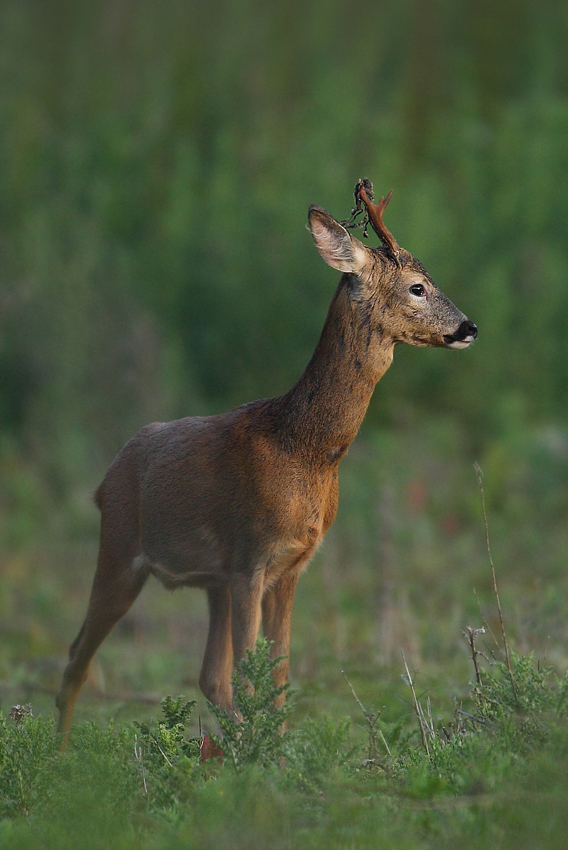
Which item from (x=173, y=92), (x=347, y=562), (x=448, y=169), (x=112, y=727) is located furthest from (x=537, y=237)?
(x=112, y=727)

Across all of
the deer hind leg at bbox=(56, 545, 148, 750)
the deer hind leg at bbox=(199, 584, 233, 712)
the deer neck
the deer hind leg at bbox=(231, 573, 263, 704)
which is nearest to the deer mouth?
the deer neck

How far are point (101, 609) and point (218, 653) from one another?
2.15 ft

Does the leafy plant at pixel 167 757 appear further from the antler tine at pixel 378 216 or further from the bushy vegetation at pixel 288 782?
the antler tine at pixel 378 216

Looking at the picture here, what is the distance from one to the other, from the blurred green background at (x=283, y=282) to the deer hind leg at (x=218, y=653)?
111 centimetres

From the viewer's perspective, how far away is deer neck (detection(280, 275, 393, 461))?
5852mm

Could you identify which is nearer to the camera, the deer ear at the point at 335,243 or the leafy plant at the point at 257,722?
the leafy plant at the point at 257,722

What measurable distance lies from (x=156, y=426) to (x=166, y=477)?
509 mm

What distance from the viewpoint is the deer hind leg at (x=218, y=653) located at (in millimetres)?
6461

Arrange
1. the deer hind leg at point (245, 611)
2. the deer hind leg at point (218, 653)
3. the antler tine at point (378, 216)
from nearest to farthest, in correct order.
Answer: the antler tine at point (378, 216) → the deer hind leg at point (245, 611) → the deer hind leg at point (218, 653)

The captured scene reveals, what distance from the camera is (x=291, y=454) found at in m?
5.84

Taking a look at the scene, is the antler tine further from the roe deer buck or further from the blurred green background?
the blurred green background

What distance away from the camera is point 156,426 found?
672 centimetres

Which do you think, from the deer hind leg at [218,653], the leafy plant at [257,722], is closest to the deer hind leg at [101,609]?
the deer hind leg at [218,653]

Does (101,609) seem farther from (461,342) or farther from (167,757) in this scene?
(461,342)
